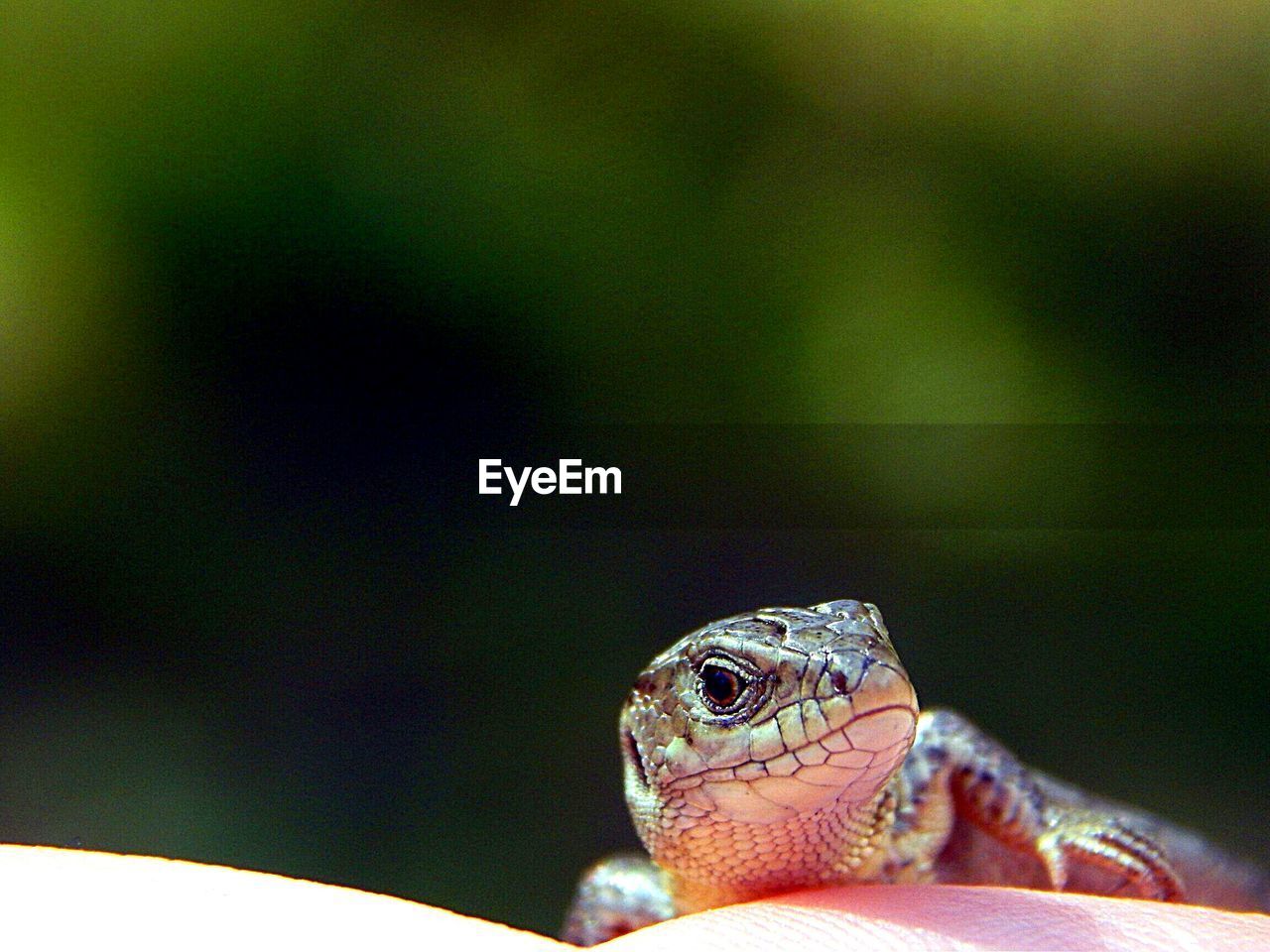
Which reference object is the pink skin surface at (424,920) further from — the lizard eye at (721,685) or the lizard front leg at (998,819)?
the lizard front leg at (998,819)

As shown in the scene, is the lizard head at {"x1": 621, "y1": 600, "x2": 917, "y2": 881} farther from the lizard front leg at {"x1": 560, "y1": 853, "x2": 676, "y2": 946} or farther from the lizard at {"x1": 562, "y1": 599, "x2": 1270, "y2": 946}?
the lizard front leg at {"x1": 560, "y1": 853, "x2": 676, "y2": 946}

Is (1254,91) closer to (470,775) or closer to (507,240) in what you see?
(507,240)

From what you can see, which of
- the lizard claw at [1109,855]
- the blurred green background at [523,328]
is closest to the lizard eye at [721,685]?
the lizard claw at [1109,855]

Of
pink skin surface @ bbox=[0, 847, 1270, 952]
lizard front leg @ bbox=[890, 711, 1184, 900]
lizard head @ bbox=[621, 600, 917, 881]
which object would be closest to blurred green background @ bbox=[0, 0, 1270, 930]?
lizard front leg @ bbox=[890, 711, 1184, 900]

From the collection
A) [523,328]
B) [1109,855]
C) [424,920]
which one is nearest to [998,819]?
[1109,855]

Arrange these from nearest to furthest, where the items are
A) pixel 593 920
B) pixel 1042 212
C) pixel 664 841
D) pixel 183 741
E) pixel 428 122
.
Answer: pixel 664 841
pixel 593 920
pixel 428 122
pixel 1042 212
pixel 183 741

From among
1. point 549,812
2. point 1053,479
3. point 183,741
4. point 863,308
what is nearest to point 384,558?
point 183,741

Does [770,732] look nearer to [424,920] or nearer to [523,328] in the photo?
[424,920]
